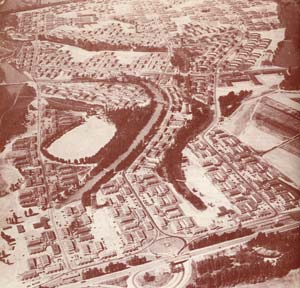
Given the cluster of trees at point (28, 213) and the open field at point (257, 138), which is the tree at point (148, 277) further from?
the open field at point (257, 138)

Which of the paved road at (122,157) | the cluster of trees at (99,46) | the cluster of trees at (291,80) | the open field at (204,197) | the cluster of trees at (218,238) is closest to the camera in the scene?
the cluster of trees at (218,238)

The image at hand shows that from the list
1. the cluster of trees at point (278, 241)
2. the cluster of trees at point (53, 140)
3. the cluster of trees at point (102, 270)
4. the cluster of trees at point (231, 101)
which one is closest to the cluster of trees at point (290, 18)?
the cluster of trees at point (231, 101)

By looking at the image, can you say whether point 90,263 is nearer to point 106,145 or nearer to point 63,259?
point 63,259

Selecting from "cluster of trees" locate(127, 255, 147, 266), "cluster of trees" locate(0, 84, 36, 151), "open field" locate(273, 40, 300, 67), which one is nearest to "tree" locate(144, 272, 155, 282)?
"cluster of trees" locate(127, 255, 147, 266)

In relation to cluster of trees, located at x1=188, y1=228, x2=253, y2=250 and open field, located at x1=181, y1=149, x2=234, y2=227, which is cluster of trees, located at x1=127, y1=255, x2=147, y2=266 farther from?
open field, located at x1=181, y1=149, x2=234, y2=227

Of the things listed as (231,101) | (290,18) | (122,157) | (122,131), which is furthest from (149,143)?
(290,18)
